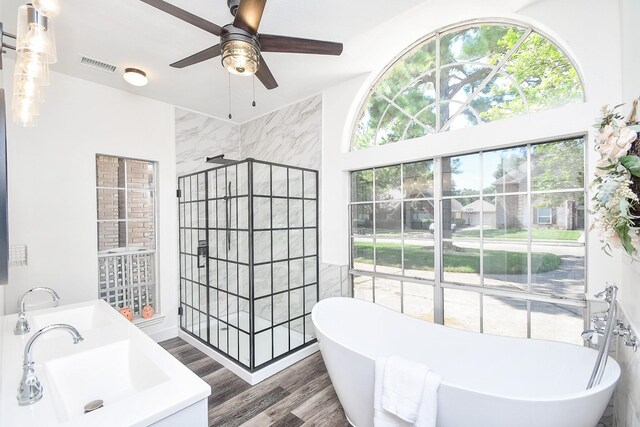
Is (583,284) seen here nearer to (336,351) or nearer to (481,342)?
(481,342)

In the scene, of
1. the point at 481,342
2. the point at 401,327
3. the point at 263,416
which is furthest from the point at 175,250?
the point at 481,342

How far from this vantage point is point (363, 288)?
2953 mm

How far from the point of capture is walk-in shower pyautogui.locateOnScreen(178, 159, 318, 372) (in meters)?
2.76

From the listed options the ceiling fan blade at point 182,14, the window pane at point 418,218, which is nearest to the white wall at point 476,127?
the window pane at point 418,218

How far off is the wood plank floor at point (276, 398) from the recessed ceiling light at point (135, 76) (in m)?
2.74

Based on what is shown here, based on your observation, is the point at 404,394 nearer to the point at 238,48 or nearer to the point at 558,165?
the point at 558,165

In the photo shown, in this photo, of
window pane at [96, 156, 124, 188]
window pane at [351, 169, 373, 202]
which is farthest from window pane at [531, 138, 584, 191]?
window pane at [96, 156, 124, 188]

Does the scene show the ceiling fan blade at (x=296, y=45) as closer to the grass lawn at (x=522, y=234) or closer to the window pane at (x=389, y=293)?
the grass lawn at (x=522, y=234)

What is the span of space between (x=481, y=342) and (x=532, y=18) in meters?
2.26

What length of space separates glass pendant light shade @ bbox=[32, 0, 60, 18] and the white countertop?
1519mm

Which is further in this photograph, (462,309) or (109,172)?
(109,172)

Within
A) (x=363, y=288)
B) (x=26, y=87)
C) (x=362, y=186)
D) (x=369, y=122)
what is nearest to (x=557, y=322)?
(x=363, y=288)

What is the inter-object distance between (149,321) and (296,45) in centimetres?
321

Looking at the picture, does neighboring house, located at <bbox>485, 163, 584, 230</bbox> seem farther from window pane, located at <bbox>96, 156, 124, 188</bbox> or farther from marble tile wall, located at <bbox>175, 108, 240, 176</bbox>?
window pane, located at <bbox>96, 156, 124, 188</bbox>
